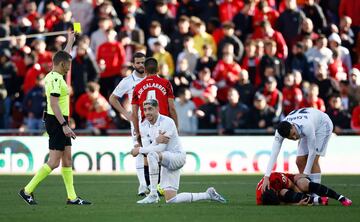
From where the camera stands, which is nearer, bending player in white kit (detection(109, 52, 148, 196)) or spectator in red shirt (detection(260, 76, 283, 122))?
bending player in white kit (detection(109, 52, 148, 196))

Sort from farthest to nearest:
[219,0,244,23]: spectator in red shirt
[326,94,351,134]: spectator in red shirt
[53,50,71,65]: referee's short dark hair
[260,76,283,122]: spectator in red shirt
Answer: [219,0,244,23]: spectator in red shirt < [260,76,283,122]: spectator in red shirt < [326,94,351,134]: spectator in red shirt < [53,50,71,65]: referee's short dark hair

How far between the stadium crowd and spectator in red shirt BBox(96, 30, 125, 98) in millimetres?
28

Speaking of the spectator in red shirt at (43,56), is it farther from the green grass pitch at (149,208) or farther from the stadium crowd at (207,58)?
the green grass pitch at (149,208)

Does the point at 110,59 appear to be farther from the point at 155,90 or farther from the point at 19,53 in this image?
the point at 155,90

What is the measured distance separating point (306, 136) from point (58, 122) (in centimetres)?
349

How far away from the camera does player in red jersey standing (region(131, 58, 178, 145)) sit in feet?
58.1

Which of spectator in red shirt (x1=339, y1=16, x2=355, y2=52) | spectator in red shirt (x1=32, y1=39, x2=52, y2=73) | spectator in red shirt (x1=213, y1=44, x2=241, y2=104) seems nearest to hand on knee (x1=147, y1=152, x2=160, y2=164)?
spectator in red shirt (x1=213, y1=44, x2=241, y2=104)

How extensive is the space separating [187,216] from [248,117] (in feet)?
40.3

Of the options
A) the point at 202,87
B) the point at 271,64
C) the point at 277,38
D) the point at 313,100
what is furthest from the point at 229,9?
the point at 313,100

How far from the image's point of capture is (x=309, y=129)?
1653 cm

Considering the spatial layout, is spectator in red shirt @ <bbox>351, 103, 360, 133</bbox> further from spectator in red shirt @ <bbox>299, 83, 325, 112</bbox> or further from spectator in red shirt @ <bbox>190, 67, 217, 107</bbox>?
spectator in red shirt @ <bbox>190, 67, 217, 107</bbox>

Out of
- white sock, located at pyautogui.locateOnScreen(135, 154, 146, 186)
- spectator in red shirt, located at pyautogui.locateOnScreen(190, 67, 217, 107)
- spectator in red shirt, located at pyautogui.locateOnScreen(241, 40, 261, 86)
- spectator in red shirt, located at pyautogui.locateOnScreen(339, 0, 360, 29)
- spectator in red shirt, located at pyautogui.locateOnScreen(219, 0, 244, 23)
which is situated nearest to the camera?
white sock, located at pyautogui.locateOnScreen(135, 154, 146, 186)

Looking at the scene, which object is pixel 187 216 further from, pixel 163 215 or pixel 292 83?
pixel 292 83

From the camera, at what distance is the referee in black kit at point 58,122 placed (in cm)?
1639
